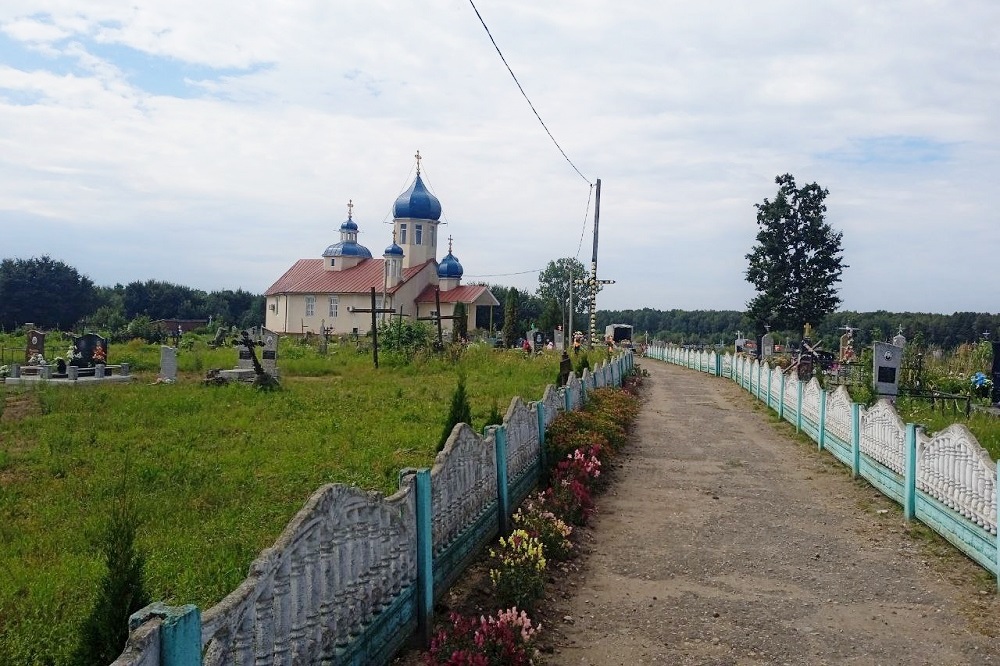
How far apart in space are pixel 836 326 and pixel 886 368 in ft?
165

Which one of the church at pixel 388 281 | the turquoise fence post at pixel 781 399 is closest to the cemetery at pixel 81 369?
the turquoise fence post at pixel 781 399

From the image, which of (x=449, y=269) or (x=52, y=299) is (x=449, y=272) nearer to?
(x=449, y=269)

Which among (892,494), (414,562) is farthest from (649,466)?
(414,562)

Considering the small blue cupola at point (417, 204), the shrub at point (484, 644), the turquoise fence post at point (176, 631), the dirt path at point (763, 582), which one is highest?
the small blue cupola at point (417, 204)

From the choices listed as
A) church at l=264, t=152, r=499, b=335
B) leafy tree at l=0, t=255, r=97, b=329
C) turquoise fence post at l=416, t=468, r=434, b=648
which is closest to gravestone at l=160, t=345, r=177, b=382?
turquoise fence post at l=416, t=468, r=434, b=648

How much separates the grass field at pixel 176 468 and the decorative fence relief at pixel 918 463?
4.81 m

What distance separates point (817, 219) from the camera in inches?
1700

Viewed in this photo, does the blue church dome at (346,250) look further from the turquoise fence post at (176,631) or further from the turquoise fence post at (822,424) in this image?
the turquoise fence post at (176,631)

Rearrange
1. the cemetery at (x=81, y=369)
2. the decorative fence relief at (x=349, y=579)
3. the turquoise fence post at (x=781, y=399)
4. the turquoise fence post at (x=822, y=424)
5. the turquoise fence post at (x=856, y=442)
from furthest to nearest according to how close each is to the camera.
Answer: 1. the cemetery at (x=81, y=369)
2. the turquoise fence post at (x=781, y=399)
3. the turquoise fence post at (x=822, y=424)
4. the turquoise fence post at (x=856, y=442)
5. the decorative fence relief at (x=349, y=579)

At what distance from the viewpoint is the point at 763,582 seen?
19.9 ft

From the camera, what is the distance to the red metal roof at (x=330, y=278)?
4968 cm

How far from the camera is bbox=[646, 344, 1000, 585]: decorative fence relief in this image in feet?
20.4

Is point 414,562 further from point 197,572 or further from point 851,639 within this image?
point 851,639

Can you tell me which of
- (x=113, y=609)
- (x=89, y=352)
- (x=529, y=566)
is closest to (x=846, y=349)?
(x=89, y=352)
